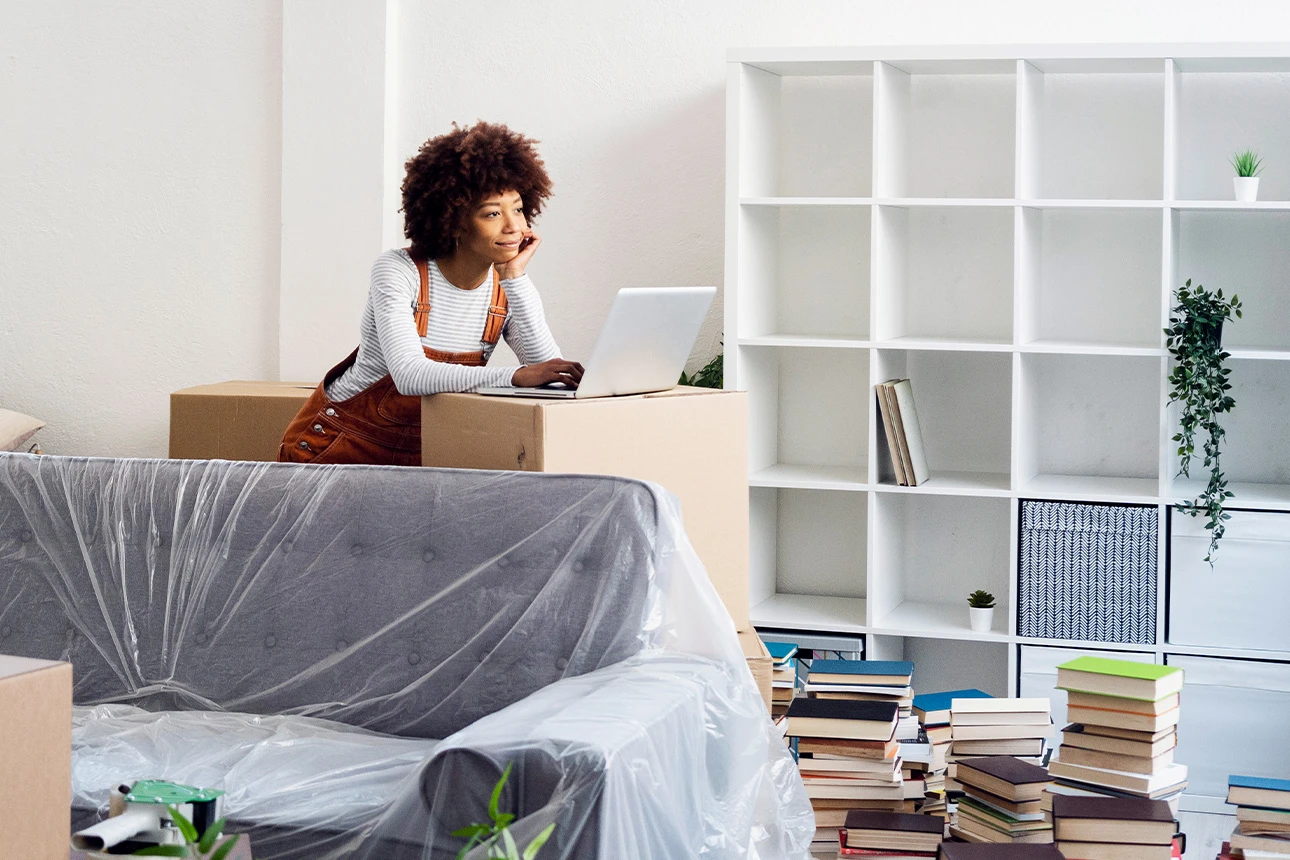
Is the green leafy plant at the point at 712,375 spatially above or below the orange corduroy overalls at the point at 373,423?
above

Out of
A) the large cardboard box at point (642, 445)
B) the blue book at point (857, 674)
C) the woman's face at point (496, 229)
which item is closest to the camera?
the large cardboard box at point (642, 445)

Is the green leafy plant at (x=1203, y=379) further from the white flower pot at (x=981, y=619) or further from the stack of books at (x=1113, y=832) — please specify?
the stack of books at (x=1113, y=832)

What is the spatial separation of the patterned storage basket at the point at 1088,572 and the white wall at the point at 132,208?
2.06 meters

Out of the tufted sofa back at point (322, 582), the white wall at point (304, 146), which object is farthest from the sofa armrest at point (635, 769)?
the white wall at point (304, 146)

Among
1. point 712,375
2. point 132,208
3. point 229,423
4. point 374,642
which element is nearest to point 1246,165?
point 712,375

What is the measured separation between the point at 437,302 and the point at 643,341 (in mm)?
411

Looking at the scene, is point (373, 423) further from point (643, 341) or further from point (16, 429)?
point (16, 429)

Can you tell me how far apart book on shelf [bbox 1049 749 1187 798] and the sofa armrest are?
0.64 meters

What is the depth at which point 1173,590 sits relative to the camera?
3.02m

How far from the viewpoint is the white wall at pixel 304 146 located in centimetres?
345

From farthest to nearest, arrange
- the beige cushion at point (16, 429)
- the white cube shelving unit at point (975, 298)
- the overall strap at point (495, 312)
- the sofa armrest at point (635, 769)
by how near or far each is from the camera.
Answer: the beige cushion at point (16, 429) < the white cube shelving unit at point (975, 298) < the overall strap at point (495, 312) < the sofa armrest at point (635, 769)

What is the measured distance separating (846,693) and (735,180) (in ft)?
3.97

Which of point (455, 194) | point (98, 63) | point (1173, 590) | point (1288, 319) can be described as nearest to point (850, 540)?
point (1173, 590)

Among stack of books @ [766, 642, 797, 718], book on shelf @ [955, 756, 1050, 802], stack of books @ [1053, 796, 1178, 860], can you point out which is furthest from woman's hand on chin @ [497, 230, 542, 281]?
stack of books @ [1053, 796, 1178, 860]
